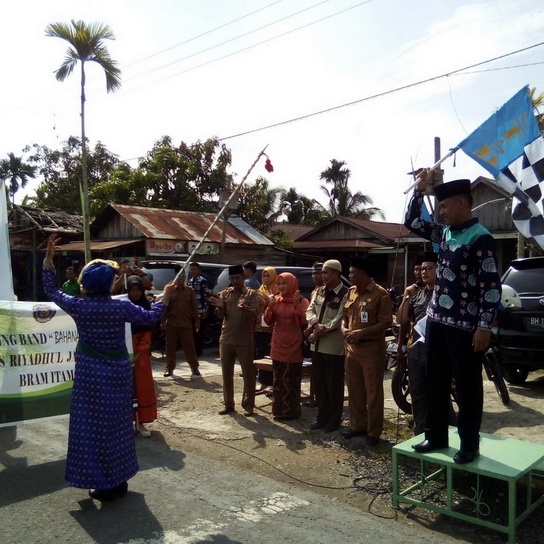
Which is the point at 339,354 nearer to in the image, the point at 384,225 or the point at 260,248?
the point at 260,248

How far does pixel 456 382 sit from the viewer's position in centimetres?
391

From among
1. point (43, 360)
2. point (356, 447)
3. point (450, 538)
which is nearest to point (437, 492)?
point (450, 538)

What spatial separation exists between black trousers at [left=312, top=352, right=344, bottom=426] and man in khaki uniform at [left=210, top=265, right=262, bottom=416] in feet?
3.19

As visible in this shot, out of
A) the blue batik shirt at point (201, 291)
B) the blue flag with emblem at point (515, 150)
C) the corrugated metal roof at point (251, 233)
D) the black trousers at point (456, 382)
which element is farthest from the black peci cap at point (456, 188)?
the corrugated metal roof at point (251, 233)

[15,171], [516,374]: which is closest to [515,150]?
[516,374]

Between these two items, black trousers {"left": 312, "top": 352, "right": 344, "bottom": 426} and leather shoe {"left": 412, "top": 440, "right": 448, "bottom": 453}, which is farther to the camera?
black trousers {"left": 312, "top": 352, "right": 344, "bottom": 426}

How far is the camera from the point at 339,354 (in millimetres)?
6074

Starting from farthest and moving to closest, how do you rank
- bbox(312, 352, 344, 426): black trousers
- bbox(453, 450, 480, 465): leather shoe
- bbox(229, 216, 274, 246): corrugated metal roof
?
bbox(229, 216, 274, 246): corrugated metal roof
bbox(312, 352, 344, 426): black trousers
bbox(453, 450, 480, 465): leather shoe

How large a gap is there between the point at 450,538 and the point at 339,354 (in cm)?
259

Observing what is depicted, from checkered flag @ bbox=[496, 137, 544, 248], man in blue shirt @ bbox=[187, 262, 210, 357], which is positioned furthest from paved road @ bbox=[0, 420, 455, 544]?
man in blue shirt @ bbox=[187, 262, 210, 357]

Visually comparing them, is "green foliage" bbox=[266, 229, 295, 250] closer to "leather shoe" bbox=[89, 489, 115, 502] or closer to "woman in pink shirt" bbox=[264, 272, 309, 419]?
"woman in pink shirt" bbox=[264, 272, 309, 419]

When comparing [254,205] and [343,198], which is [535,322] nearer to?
[254,205]

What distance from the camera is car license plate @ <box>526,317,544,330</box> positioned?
7.57 metres

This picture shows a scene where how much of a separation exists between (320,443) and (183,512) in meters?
2.08
